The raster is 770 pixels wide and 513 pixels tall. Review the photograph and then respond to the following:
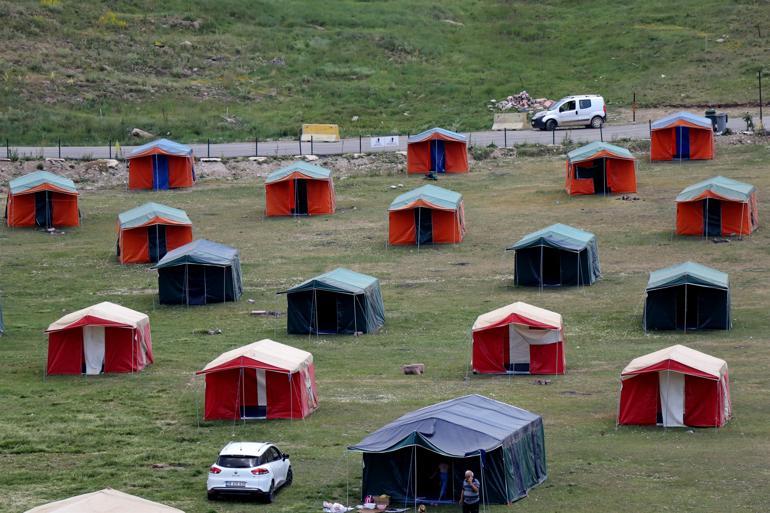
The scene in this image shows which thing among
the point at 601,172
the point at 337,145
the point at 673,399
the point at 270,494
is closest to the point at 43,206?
the point at 337,145

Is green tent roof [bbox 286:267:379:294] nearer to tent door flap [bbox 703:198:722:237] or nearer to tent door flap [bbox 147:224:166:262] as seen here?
tent door flap [bbox 147:224:166:262]

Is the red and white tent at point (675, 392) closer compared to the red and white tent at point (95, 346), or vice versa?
the red and white tent at point (675, 392)

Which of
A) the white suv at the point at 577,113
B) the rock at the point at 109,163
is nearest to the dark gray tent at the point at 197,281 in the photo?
the rock at the point at 109,163

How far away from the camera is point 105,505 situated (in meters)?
25.7

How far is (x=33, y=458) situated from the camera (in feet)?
120

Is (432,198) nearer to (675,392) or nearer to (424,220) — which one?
(424,220)

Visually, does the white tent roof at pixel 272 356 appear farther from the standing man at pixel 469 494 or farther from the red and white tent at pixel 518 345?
A: the standing man at pixel 469 494

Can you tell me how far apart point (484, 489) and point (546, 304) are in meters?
24.4

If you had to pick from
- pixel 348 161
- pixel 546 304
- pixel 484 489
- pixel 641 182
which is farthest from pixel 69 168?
pixel 484 489

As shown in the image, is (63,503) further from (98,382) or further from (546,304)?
(546,304)

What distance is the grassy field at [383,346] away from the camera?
33.6 metres

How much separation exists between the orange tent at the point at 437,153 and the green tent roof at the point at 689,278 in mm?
31798

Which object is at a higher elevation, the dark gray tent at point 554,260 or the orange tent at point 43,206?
the orange tent at point 43,206

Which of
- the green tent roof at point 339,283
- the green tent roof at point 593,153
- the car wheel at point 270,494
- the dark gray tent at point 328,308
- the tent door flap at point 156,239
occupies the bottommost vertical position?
the car wheel at point 270,494
